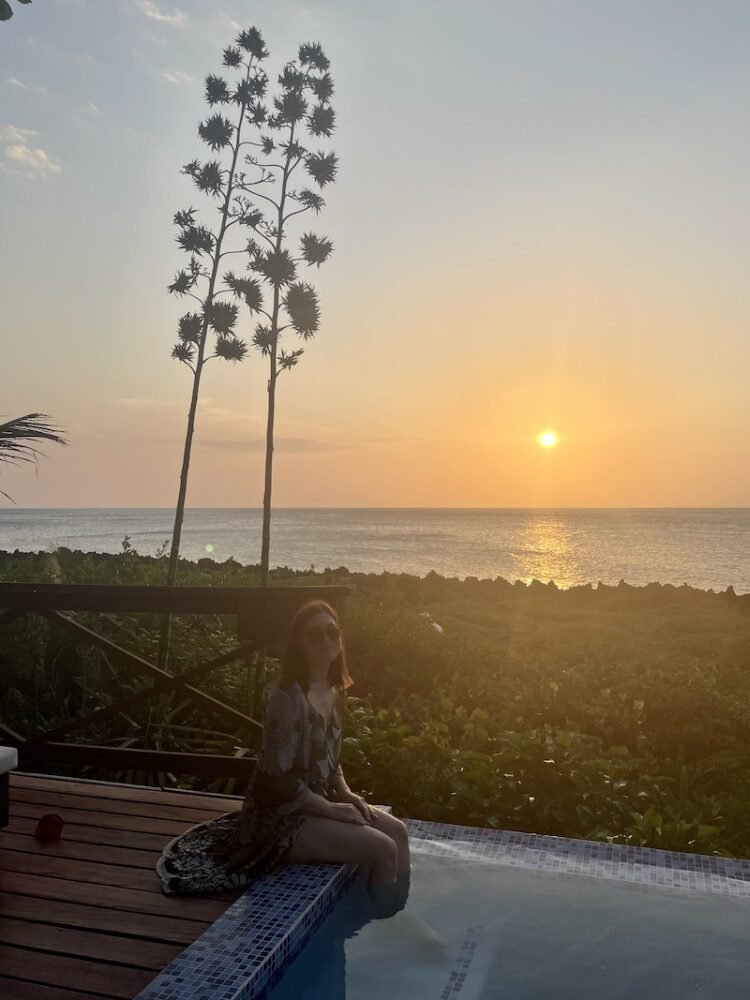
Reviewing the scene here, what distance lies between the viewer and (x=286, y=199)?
8.59m

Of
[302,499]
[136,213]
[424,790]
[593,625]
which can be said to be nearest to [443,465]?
[302,499]

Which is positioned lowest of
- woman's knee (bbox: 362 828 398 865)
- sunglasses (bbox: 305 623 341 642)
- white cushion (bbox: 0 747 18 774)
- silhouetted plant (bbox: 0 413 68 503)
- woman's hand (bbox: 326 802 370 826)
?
woman's knee (bbox: 362 828 398 865)

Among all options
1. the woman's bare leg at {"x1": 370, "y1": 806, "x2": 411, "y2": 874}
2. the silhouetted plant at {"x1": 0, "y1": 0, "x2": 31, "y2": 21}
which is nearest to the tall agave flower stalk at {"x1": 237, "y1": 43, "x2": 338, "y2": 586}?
the woman's bare leg at {"x1": 370, "y1": 806, "x2": 411, "y2": 874}

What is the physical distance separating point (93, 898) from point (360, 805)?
48.0 inches

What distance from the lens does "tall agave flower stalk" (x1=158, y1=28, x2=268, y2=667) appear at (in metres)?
8.27

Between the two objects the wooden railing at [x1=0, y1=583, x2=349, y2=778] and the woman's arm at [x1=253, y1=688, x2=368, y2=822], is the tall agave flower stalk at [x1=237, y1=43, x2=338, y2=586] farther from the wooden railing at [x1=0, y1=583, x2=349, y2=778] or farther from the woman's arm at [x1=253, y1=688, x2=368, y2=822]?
the woman's arm at [x1=253, y1=688, x2=368, y2=822]

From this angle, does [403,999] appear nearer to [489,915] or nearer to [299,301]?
[489,915]

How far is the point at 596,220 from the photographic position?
12.6 metres

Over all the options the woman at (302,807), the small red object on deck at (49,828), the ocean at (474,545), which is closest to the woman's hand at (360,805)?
the woman at (302,807)

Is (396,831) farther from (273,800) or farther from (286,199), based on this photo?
(286,199)

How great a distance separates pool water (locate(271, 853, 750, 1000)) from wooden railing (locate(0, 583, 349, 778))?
1.31m

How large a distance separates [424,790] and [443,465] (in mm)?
58050

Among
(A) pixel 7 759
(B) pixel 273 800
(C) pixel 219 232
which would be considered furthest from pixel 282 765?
(C) pixel 219 232

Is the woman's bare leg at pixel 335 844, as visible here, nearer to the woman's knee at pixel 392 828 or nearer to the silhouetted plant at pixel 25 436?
the woman's knee at pixel 392 828
